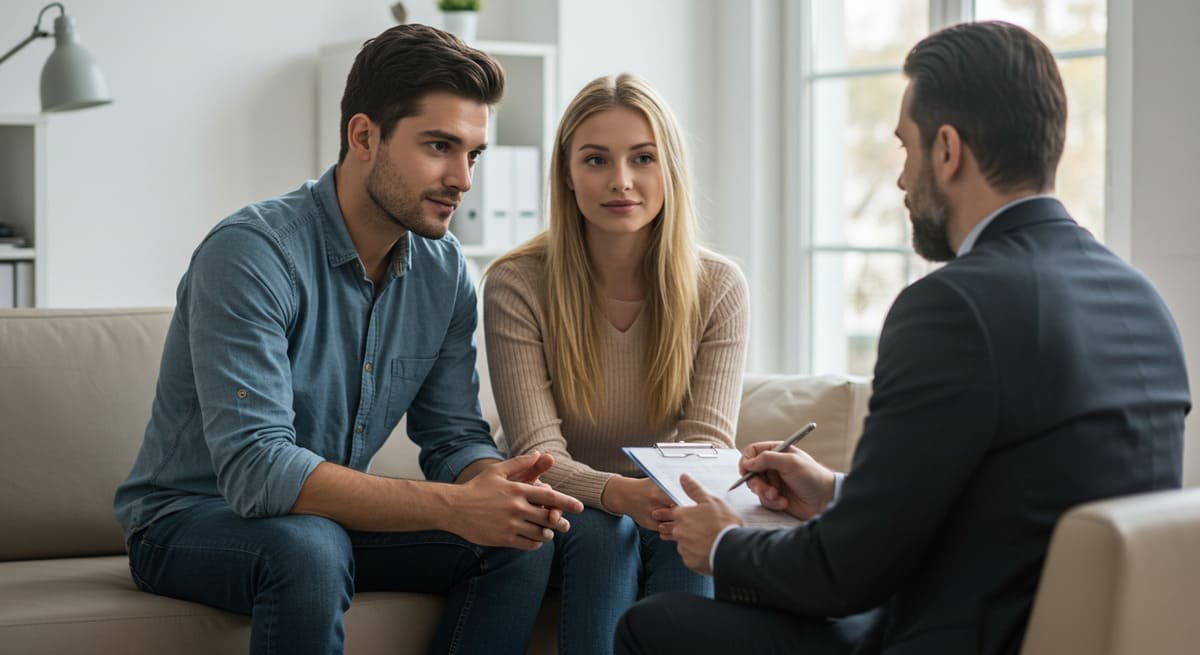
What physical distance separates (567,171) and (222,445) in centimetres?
88

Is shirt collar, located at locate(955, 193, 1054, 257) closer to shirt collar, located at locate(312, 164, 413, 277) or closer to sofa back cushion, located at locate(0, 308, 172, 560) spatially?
shirt collar, located at locate(312, 164, 413, 277)

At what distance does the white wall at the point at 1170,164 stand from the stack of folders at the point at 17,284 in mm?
2654

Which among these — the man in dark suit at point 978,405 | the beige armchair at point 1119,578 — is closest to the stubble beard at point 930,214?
the man in dark suit at point 978,405

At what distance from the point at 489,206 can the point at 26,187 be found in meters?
1.23

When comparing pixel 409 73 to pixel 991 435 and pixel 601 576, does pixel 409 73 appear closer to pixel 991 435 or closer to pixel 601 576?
pixel 601 576

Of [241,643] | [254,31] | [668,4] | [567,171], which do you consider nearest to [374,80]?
[567,171]

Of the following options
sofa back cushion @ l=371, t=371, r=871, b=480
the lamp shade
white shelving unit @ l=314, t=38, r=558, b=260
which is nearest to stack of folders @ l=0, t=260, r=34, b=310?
the lamp shade

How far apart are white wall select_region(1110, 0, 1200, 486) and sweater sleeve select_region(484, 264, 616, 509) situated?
4.62ft

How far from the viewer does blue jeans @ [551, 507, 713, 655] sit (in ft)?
6.48

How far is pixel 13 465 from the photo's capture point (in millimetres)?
2264

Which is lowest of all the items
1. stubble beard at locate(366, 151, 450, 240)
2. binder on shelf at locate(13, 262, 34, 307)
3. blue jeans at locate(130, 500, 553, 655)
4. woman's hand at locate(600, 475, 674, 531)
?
blue jeans at locate(130, 500, 553, 655)

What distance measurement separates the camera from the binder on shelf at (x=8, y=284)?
10.8 feet

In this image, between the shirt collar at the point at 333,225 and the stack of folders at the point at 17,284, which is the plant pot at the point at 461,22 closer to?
the stack of folders at the point at 17,284

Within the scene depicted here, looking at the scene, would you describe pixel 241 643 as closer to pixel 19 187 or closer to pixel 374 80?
pixel 374 80
